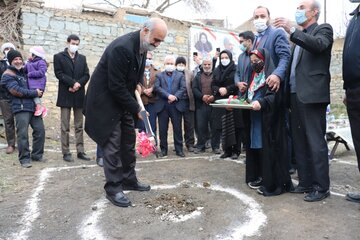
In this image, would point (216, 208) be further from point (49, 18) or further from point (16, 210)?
point (49, 18)

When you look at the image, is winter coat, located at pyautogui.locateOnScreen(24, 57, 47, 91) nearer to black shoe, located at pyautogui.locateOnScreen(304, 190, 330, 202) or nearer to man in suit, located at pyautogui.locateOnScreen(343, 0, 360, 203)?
black shoe, located at pyautogui.locateOnScreen(304, 190, 330, 202)

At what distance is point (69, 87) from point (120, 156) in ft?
9.27

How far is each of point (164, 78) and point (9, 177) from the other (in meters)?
3.54

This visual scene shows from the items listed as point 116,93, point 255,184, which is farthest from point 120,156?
point 255,184

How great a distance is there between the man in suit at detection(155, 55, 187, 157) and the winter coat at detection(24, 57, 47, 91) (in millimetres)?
2237

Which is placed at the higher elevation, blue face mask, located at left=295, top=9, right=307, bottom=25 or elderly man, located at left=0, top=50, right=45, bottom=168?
blue face mask, located at left=295, top=9, right=307, bottom=25

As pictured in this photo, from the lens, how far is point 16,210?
411cm

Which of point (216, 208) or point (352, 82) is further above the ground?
point (352, 82)

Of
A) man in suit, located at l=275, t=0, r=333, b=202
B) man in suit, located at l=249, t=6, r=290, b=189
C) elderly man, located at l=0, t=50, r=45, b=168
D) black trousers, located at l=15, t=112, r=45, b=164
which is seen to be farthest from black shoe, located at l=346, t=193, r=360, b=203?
black trousers, located at l=15, t=112, r=45, b=164

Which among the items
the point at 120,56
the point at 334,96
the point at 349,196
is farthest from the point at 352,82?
the point at 334,96

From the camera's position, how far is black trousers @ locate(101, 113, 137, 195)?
4.23 metres

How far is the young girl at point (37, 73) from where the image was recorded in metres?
6.70

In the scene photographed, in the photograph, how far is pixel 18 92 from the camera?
253 inches

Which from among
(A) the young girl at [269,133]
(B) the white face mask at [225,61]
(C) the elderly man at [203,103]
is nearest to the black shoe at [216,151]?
(C) the elderly man at [203,103]
